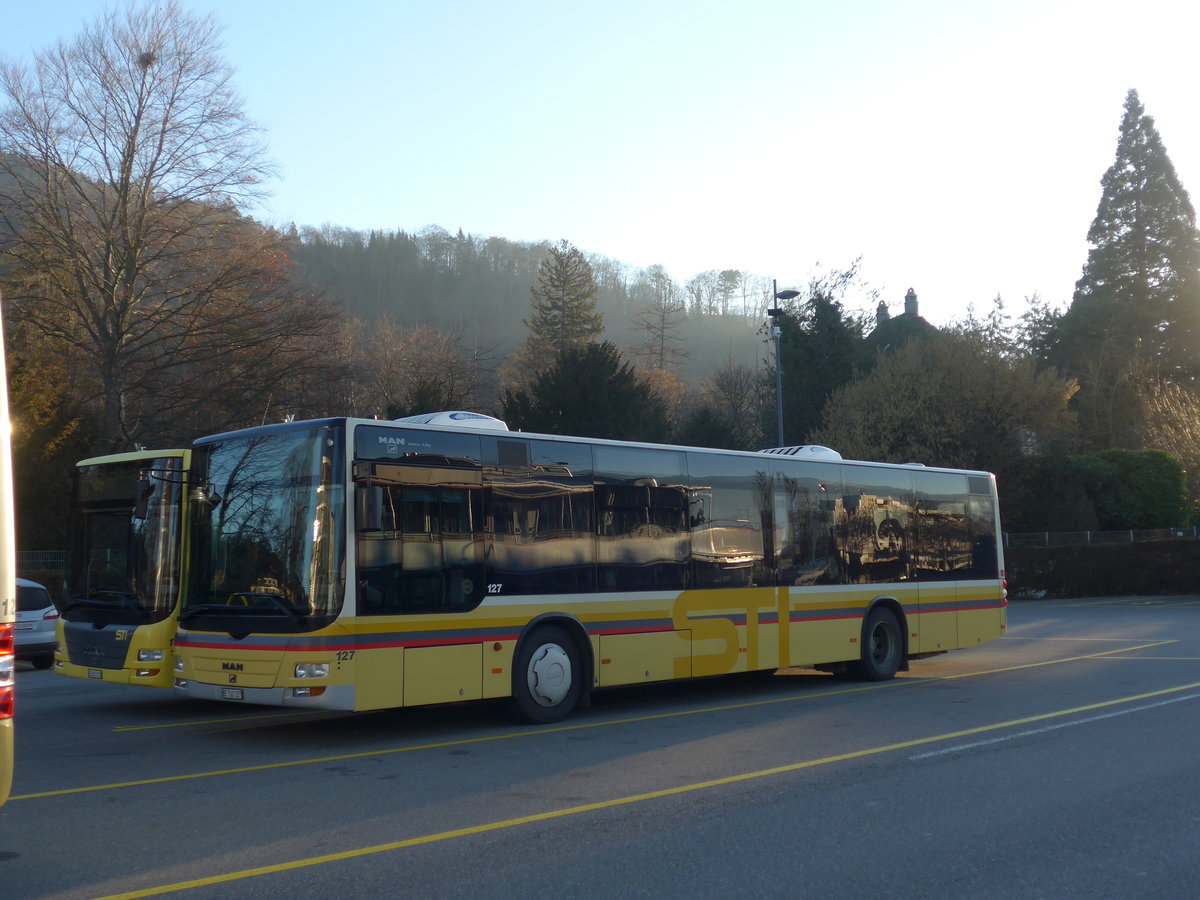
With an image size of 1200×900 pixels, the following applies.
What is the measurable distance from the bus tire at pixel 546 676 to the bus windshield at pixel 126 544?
368 cm

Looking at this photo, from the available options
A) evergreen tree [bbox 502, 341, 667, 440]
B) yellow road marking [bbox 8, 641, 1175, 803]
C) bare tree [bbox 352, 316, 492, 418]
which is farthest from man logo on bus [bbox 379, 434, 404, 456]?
bare tree [bbox 352, 316, 492, 418]

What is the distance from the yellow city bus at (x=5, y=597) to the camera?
208 inches

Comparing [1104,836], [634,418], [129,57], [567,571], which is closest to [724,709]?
[567,571]

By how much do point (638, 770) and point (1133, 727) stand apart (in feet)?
17.6

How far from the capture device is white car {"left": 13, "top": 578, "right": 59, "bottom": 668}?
1816 cm

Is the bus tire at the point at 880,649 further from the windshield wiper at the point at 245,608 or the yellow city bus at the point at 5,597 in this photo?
the yellow city bus at the point at 5,597

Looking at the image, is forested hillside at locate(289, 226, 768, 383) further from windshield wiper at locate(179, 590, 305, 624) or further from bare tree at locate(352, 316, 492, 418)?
windshield wiper at locate(179, 590, 305, 624)

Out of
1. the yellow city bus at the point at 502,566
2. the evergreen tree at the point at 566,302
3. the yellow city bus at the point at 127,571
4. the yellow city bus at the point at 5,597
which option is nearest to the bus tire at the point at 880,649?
the yellow city bus at the point at 502,566

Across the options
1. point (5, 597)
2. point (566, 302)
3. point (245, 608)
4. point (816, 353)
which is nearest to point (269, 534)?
point (245, 608)

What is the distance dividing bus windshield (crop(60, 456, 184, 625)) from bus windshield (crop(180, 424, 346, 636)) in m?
0.77

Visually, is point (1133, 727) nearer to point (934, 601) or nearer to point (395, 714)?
point (934, 601)

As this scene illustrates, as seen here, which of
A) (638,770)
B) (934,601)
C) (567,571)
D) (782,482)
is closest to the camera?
(638,770)

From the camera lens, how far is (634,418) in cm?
4266

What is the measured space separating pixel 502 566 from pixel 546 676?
1.32 meters
